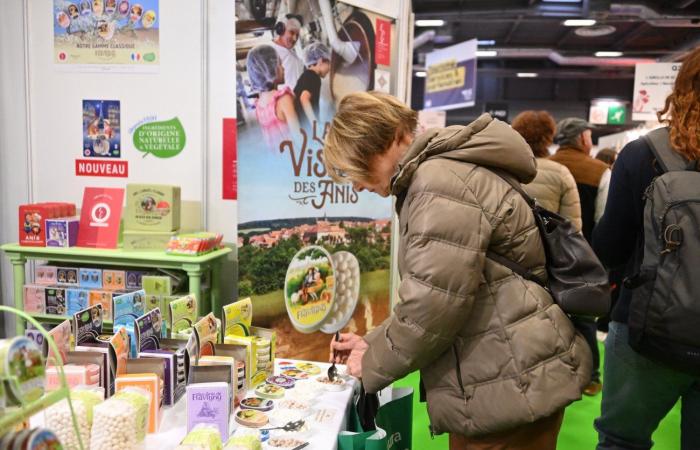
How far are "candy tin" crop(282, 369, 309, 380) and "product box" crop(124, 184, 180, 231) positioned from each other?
1.66 metres

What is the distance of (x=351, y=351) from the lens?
1.76m

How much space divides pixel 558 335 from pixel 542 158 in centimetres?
225

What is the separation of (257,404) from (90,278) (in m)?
2.14

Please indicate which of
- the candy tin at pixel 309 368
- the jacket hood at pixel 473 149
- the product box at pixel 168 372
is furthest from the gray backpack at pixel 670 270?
the product box at pixel 168 372

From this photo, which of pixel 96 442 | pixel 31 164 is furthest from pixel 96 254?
pixel 96 442

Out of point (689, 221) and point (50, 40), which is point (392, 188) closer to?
point (689, 221)

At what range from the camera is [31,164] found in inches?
148

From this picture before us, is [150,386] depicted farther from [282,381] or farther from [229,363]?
[282,381]

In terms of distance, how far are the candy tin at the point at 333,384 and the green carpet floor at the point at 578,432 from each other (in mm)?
1405

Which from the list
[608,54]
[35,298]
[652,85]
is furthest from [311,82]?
[608,54]

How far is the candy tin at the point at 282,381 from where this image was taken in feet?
5.95

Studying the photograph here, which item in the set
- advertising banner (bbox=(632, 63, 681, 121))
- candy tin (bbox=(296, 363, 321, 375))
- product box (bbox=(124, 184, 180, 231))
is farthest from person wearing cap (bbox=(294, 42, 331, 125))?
advertising banner (bbox=(632, 63, 681, 121))

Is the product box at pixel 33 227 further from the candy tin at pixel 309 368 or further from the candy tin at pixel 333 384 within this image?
the candy tin at pixel 333 384

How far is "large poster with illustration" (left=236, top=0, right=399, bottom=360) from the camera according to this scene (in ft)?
10.5
